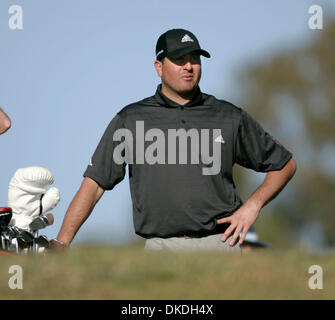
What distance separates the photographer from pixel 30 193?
9641 millimetres

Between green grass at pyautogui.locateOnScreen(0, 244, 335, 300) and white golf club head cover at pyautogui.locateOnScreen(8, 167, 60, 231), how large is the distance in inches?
125

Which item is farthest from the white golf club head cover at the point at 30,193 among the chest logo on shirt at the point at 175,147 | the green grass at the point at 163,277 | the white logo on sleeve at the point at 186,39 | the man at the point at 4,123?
the green grass at the point at 163,277

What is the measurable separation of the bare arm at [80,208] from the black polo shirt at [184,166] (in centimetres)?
9

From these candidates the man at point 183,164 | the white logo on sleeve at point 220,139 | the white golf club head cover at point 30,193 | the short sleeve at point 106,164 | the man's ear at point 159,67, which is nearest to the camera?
the man at point 183,164

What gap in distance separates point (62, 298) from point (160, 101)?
127 inches

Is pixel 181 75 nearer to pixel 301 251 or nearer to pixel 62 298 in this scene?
pixel 301 251

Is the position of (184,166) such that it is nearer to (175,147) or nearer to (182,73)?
(175,147)

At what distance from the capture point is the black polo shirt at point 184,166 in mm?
8117

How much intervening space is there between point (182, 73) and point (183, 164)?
→ 92cm

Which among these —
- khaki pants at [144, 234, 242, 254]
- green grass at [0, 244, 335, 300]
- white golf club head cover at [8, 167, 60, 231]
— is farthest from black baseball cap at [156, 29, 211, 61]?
green grass at [0, 244, 335, 300]

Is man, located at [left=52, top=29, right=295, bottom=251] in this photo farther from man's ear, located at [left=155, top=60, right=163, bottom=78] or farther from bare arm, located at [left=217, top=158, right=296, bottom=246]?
man's ear, located at [left=155, top=60, right=163, bottom=78]

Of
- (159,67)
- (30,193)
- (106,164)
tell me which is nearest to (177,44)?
(159,67)

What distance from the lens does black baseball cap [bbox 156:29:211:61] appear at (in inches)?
335

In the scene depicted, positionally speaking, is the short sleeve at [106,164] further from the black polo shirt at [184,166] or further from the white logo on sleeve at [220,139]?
the white logo on sleeve at [220,139]
